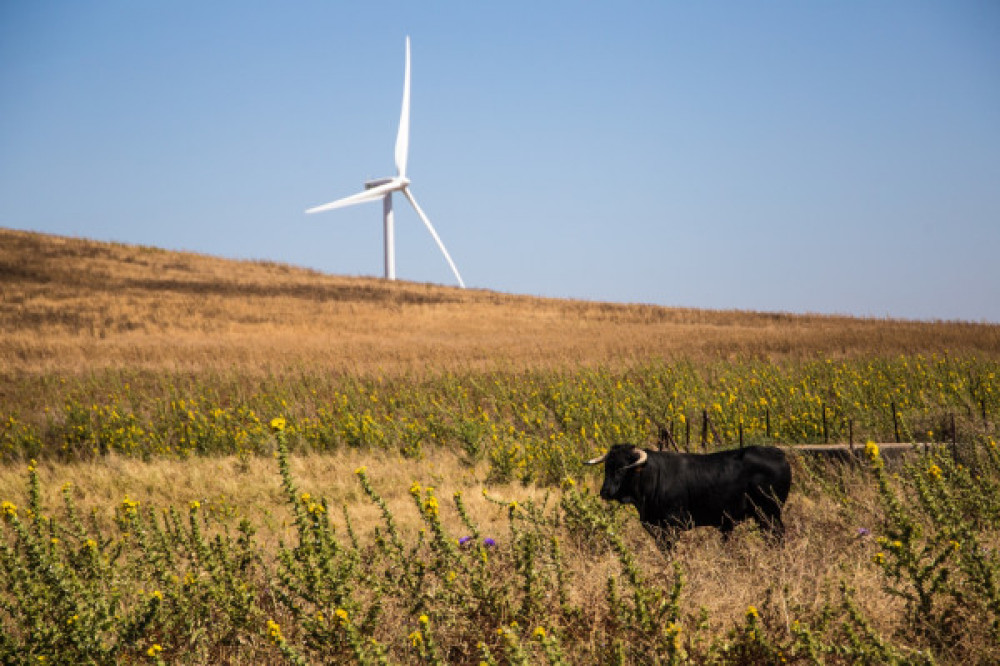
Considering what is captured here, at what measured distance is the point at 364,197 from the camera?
55.0 m

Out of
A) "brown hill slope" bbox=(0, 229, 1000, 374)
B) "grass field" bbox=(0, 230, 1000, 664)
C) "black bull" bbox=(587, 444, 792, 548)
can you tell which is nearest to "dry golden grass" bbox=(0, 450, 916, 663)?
"grass field" bbox=(0, 230, 1000, 664)

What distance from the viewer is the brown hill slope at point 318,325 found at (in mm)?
21984

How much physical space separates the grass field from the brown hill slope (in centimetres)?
36

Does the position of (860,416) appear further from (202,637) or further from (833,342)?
(833,342)

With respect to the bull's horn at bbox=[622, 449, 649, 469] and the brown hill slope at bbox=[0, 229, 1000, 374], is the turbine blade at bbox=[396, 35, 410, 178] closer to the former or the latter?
the brown hill slope at bbox=[0, 229, 1000, 374]

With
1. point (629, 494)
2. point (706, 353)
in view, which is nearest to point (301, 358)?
point (706, 353)

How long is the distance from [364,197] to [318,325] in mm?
23026

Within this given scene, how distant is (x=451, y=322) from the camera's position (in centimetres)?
3644

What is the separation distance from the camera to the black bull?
6.11 m

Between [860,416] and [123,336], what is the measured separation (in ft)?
91.0

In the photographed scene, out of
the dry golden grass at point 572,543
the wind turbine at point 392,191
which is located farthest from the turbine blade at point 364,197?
the dry golden grass at point 572,543

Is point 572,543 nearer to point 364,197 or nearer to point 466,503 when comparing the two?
point 466,503

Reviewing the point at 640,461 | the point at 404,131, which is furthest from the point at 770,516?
the point at 404,131

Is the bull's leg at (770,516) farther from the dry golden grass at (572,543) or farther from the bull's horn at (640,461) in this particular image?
the bull's horn at (640,461)
